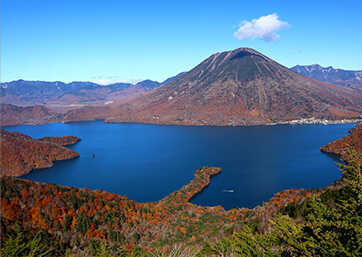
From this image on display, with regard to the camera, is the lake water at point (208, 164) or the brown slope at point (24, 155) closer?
the lake water at point (208, 164)

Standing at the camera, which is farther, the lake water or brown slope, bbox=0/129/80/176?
brown slope, bbox=0/129/80/176

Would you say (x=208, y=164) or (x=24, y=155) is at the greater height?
(x=24, y=155)

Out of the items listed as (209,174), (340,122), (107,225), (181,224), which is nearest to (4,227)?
(107,225)

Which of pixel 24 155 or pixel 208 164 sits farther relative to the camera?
pixel 24 155

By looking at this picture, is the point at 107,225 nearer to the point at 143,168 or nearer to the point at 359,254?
the point at 359,254
